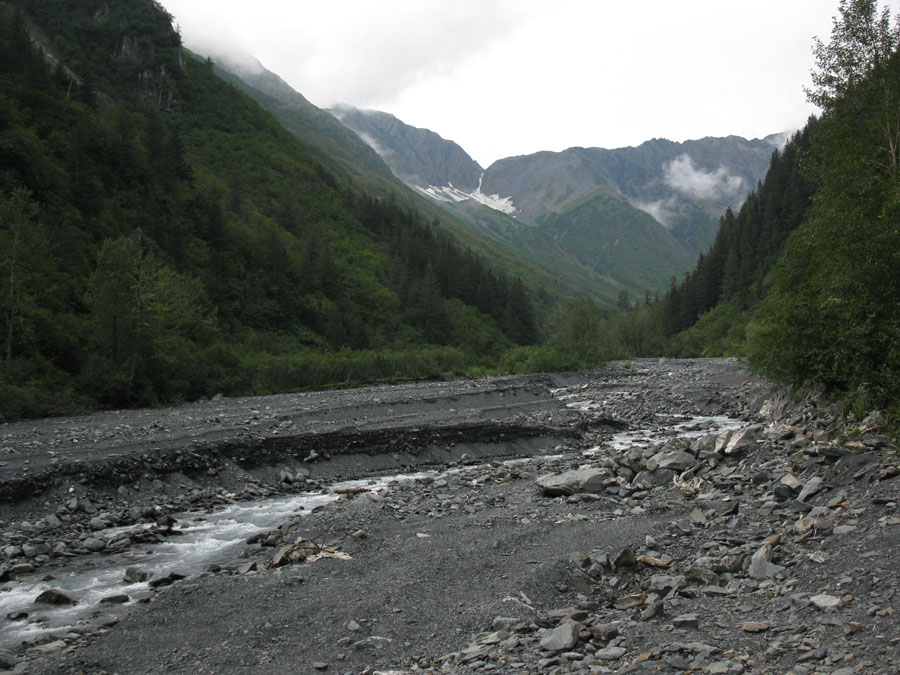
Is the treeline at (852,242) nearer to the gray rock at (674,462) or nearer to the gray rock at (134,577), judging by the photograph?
the gray rock at (674,462)

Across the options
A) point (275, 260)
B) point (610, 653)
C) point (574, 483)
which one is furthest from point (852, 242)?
point (275, 260)

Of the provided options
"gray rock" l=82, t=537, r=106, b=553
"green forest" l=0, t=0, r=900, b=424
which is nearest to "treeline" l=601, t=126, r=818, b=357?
"green forest" l=0, t=0, r=900, b=424

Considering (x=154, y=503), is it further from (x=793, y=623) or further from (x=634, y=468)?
(x=793, y=623)

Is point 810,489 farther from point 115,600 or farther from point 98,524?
point 98,524

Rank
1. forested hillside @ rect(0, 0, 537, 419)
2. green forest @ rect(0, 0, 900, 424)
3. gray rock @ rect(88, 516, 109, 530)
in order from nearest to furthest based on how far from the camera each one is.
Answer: gray rock @ rect(88, 516, 109, 530) < green forest @ rect(0, 0, 900, 424) < forested hillside @ rect(0, 0, 537, 419)

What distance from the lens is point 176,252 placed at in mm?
63844

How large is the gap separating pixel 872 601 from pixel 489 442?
22.7 metres

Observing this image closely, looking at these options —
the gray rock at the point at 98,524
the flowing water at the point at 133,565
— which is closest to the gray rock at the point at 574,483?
the flowing water at the point at 133,565

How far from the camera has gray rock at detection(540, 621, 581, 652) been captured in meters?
7.89

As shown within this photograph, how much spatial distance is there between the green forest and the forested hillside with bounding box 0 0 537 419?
0.28 metres

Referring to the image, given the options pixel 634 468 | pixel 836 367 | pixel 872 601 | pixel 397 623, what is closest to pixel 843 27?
pixel 836 367

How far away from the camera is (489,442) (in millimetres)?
29766

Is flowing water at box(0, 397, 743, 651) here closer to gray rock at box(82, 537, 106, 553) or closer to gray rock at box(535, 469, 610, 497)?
gray rock at box(82, 537, 106, 553)

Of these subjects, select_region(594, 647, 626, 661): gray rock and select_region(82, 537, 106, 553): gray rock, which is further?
select_region(82, 537, 106, 553): gray rock
